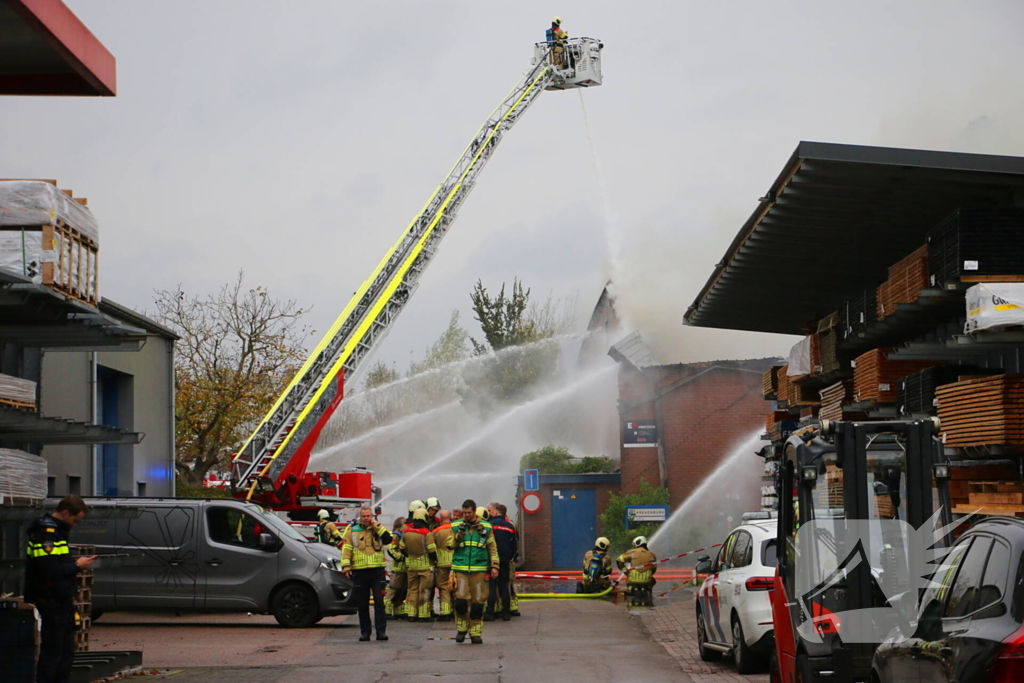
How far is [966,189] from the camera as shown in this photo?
47.3ft

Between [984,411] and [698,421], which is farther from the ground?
[698,421]

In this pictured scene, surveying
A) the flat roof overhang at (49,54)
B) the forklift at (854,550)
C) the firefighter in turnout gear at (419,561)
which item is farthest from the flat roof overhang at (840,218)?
the flat roof overhang at (49,54)

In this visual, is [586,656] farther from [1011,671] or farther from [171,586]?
[1011,671]

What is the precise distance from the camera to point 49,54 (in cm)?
1055

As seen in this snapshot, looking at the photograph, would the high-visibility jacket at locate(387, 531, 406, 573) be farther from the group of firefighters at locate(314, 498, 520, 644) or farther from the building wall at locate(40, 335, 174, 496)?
the building wall at locate(40, 335, 174, 496)

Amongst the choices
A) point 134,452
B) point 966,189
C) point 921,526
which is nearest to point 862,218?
point 966,189

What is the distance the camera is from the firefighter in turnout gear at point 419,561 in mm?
18078

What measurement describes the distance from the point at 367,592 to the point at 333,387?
9697 mm

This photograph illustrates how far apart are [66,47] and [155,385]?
1644 centimetres

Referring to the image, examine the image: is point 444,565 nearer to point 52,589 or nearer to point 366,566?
point 366,566

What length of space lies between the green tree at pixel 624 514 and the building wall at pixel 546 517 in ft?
4.86

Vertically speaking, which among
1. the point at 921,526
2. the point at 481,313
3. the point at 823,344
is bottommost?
the point at 921,526

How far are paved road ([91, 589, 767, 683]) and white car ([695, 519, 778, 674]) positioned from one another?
295 millimetres

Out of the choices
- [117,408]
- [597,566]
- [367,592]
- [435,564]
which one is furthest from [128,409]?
[367,592]
